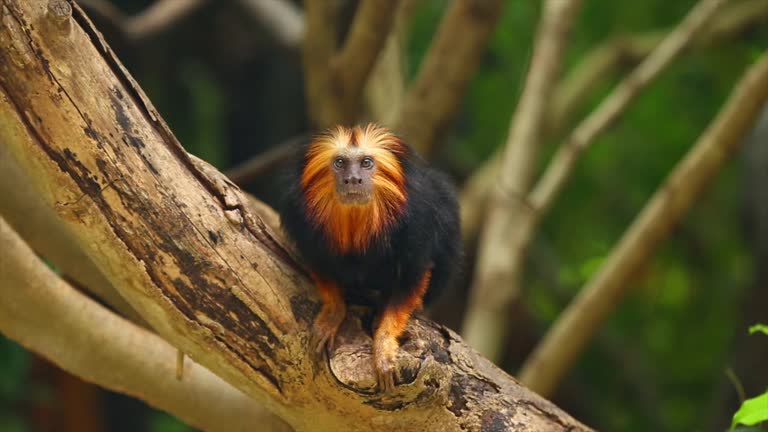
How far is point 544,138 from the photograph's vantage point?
5.59 meters

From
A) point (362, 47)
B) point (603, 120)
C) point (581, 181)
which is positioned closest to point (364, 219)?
point (362, 47)

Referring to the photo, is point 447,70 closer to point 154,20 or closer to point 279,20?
point 279,20

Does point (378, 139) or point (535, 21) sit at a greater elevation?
point (535, 21)

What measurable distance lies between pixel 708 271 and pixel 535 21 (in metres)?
2.32

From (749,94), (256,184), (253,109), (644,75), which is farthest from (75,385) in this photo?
(749,94)

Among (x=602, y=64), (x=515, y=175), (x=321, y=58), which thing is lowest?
(x=515, y=175)

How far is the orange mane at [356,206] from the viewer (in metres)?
2.66

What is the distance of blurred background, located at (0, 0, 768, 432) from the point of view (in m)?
6.34

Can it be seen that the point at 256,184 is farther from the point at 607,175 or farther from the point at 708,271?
the point at 708,271


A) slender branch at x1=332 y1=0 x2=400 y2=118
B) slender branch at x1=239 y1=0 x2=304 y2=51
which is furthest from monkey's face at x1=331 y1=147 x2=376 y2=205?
slender branch at x1=239 y1=0 x2=304 y2=51

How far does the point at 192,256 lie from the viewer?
2.31m

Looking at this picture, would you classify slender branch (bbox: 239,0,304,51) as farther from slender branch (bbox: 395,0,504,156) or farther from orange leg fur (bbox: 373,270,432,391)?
orange leg fur (bbox: 373,270,432,391)

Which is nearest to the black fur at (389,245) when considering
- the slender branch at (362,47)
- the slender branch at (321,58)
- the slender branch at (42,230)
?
the slender branch at (42,230)

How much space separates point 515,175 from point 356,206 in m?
2.10
